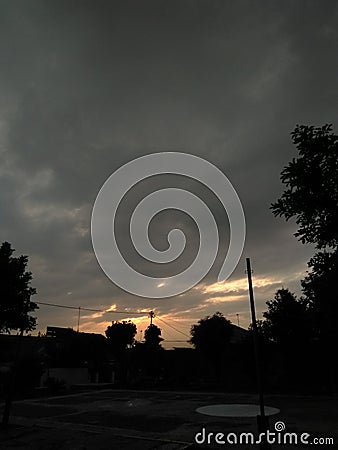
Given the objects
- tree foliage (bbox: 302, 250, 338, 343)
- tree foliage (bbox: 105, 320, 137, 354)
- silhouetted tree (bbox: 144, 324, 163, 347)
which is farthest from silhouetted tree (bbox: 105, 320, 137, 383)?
tree foliage (bbox: 302, 250, 338, 343)

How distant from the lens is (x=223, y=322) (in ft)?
135

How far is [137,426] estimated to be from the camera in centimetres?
1641

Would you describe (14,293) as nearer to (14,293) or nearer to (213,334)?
(14,293)

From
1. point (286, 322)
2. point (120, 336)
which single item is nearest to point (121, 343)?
point (120, 336)

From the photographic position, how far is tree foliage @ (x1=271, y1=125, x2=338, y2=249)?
1348cm

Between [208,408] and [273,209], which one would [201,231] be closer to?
[273,209]

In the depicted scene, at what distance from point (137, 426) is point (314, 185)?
13.3 metres

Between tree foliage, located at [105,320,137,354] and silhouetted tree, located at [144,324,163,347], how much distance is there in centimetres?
465

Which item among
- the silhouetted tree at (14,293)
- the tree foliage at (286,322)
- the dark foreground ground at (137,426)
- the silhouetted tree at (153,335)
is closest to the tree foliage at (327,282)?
the dark foreground ground at (137,426)

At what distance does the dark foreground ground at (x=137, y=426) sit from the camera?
1301 centimetres

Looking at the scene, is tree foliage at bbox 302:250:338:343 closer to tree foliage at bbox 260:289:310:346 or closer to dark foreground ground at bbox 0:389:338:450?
dark foreground ground at bbox 0:389:338:450

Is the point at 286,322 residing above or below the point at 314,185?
below

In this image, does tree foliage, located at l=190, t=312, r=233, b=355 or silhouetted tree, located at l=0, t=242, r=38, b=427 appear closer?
silhouetted tree, located at l=0, t=242, r=38, b=427

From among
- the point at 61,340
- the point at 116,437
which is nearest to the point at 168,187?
the point at 116,437
